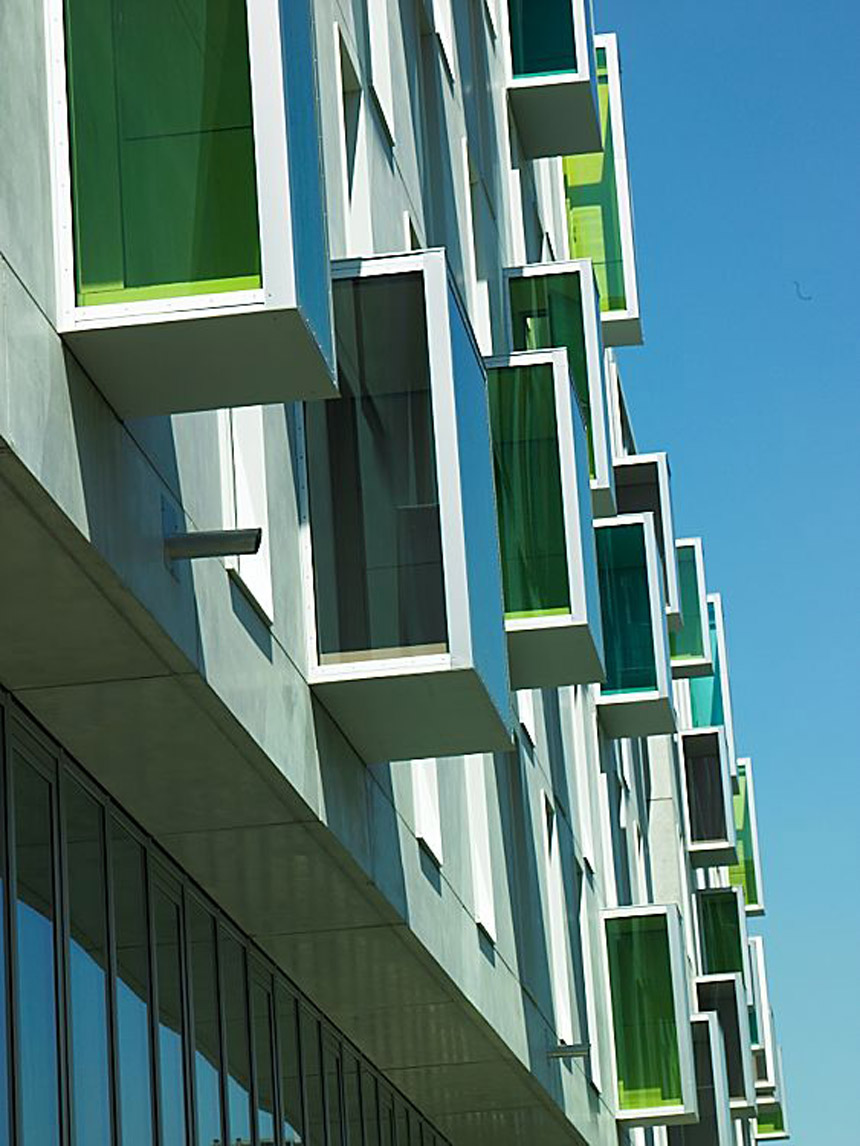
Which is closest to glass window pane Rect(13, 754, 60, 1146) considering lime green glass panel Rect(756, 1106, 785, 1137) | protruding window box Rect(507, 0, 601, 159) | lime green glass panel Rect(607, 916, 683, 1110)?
lime green glass panel Rect(607, 916, 683, 1110)

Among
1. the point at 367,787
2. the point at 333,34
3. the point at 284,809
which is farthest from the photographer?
the point at 333,34

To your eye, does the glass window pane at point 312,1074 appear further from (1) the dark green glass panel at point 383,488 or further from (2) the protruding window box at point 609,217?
(2) the protruding window box at point 609,217

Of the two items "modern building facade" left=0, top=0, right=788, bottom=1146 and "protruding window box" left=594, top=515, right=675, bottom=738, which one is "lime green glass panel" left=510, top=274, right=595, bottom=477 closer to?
"modern building facade" left=0, top=0, right=788, bottom=1146

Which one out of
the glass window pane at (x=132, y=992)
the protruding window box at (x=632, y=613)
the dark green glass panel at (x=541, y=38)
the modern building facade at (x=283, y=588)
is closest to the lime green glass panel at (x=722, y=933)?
the protruding window box at (x=632, y=613)

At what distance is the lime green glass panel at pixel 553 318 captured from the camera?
2519cm

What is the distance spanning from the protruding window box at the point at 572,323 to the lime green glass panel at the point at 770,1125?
35.6m

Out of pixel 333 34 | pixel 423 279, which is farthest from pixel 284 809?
pixel 333 34

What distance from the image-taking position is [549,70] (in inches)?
1118

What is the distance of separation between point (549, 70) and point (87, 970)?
17365mm

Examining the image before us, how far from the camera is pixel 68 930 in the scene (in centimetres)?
1222

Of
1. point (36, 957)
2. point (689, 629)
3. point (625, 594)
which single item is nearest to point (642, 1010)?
point (625, 594)

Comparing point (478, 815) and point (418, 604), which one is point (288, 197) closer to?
point (418, 604)

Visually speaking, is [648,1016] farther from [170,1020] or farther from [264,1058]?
[170,1020]

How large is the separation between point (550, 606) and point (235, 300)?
29.3 feet
